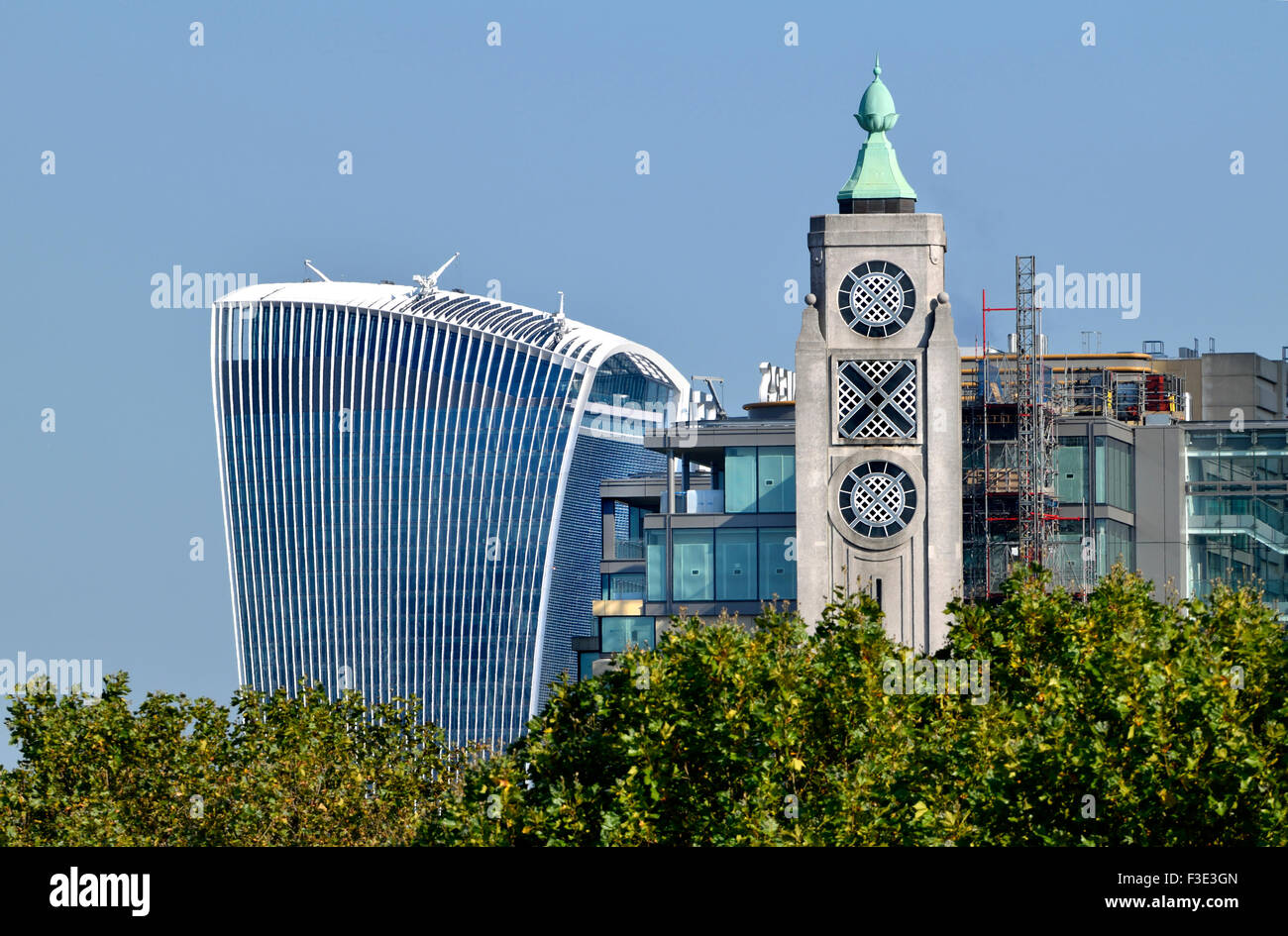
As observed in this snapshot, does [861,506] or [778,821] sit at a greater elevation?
[861,506]

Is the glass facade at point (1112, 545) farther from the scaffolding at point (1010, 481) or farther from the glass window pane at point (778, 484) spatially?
the glass window pane at point (778, 484)

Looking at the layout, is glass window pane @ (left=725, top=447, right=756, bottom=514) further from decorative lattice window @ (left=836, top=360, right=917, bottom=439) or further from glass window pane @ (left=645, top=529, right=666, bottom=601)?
decorative lattice window @ (left=836, top=360, right=917, bottom=439)

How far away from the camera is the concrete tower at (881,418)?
379ft

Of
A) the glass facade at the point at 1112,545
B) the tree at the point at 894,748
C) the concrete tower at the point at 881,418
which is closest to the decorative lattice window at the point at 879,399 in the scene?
the concrete tower at the point at 881,418

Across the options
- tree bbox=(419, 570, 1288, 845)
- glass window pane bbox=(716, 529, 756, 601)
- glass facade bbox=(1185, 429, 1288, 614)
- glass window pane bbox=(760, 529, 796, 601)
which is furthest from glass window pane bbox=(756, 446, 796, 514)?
tree bbox=(419, 570, 1288, 845)

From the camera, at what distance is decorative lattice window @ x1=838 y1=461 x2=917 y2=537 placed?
11656cm

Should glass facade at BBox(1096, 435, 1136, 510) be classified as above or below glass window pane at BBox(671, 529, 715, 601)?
above

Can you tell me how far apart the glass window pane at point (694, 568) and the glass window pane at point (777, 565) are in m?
3.08

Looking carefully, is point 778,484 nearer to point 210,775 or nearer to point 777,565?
point 777,565

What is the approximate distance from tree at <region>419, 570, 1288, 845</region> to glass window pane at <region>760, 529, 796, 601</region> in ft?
201
